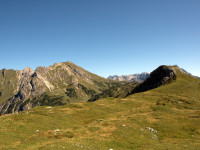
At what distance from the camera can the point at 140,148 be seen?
28297 mm

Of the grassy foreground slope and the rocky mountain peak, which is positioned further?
the rocky mountain peak

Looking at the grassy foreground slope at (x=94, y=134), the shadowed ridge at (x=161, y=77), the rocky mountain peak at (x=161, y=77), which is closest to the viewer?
the grassy foreground slope at (x=94, y=134)

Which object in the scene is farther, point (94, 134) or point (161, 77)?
point (161, 77)

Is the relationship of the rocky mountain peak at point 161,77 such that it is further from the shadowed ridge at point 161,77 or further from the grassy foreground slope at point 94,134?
the grassy foreground slope at point 94,134

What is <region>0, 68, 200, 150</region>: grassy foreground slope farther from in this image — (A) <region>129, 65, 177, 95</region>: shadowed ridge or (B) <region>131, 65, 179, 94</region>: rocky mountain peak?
(B) <region>131, 65, 179, 94</region>: rocky mountain peak

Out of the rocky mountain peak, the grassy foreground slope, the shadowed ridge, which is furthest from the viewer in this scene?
the rocky mountain peak

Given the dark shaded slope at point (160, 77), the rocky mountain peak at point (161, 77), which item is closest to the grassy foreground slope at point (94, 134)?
the dark shaded slope at point (160, 77)

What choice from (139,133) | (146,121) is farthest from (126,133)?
(146,121)

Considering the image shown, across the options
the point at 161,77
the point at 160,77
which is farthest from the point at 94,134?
the point at 160,77

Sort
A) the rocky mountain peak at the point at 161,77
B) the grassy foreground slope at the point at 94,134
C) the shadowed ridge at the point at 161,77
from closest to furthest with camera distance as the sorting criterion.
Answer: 1. the grassy foreground slope at the point at 94,134
2. the shadowed ridge at the point at 161,77
3. the rocky mountain peak at the point at 161,77

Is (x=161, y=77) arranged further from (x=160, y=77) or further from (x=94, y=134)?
(x=94, y=134)

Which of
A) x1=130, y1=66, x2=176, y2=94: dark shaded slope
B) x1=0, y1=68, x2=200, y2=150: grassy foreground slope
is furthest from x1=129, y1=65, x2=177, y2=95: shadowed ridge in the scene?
x1=0, y1=68, x2=200, y2=150: grassy foreground slope

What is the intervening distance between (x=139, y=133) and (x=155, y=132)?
530 centimetres

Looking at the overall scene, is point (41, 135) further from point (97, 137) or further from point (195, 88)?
point (195, 88)
